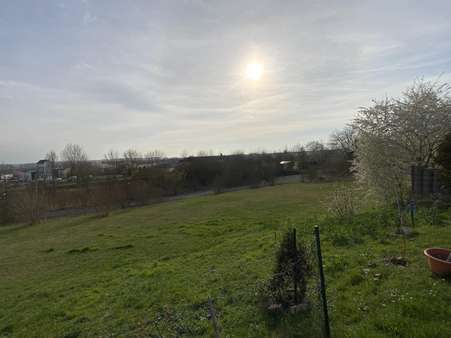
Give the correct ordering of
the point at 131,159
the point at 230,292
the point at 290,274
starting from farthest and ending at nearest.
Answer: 1. the point at 131,159
2. the point at 230,292
3. the point at 290,274

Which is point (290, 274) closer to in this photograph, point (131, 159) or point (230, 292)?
point (230, 292)

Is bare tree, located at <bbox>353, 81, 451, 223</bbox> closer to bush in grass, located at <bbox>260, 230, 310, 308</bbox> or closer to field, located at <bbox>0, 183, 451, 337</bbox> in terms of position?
field, located at <bbox>0, 183, 451, 337</bbox>

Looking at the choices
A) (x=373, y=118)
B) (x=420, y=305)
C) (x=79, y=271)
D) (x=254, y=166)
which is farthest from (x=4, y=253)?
(x=254, y=166)

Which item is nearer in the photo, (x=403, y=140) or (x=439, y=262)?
(x=439, y=262)

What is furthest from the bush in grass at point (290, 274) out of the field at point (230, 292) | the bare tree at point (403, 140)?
the bare tree at point (403, 140)

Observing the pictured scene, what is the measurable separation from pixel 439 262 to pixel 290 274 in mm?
1995

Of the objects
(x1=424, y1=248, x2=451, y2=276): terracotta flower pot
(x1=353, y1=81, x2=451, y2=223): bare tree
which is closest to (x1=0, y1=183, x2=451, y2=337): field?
(x1=424, y1=248, x2=451, y2=276): terracotta flower pot

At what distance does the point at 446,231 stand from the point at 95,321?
7.03 m

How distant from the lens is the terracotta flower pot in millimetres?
3432

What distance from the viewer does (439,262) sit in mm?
3494

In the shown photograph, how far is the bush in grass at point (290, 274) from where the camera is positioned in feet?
11.4

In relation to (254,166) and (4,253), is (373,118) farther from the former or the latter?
(254,166)

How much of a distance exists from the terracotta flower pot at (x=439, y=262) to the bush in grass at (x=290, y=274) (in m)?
1.73

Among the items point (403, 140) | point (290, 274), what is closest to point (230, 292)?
point (290, 274)
